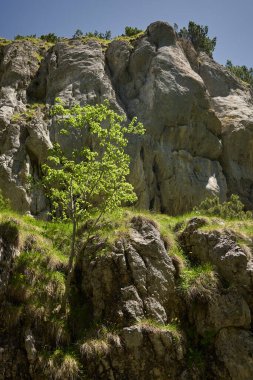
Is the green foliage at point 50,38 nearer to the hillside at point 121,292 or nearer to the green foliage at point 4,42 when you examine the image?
the green foliage at point 4,42

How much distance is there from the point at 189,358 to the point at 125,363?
220 centimetres

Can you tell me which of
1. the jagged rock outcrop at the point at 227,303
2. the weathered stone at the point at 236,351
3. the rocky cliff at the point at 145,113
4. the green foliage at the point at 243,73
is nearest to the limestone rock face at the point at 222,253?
the jagged rock outcrop at the point at 227,303

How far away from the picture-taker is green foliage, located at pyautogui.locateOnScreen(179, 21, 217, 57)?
158 ft

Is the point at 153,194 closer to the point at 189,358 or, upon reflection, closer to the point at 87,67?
the point at 87,67

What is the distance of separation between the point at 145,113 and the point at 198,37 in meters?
19.9

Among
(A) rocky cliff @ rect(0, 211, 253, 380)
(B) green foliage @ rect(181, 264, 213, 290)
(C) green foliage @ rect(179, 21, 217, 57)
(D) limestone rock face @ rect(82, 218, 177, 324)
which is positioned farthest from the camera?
(C) green foliage @ rect(179, 21, 217, 57)

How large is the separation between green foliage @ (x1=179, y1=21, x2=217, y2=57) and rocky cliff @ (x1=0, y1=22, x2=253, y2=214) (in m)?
6.95

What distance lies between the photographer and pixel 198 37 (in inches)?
1902

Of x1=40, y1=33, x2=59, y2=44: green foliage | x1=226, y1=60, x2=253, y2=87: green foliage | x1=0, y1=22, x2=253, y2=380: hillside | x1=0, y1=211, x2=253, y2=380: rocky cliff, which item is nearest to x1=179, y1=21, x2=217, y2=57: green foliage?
x1=226, y1=60, x2=253, y2=87: green foliage

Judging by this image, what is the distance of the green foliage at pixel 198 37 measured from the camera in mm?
48125

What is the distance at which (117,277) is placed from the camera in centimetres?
1441

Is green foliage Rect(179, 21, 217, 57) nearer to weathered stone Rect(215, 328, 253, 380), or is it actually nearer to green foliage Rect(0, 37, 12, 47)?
green foliage Rect(0, 37, 12, 47)

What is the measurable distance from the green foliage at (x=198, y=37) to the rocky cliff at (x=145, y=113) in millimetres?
6948

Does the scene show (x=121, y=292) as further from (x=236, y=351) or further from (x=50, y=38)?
(x=50, y=38)
